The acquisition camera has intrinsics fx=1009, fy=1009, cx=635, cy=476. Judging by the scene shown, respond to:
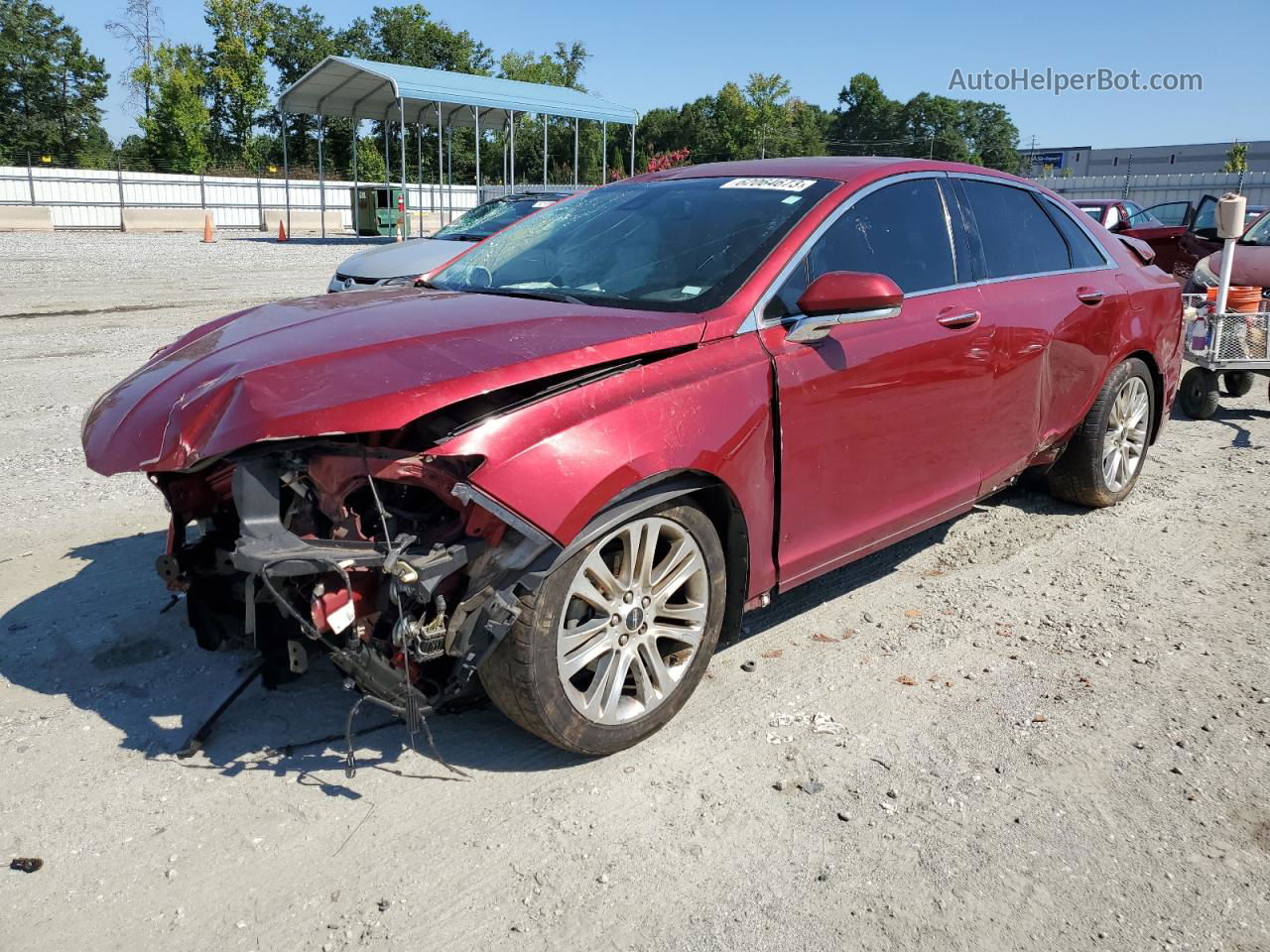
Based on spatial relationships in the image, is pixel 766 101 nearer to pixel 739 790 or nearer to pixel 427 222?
pixel 427 222

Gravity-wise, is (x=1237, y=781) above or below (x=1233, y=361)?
below

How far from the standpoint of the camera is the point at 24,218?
3306 cm

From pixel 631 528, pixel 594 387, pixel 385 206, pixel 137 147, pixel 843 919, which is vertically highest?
pixel 137 147

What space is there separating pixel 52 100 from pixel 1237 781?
70.1 metres

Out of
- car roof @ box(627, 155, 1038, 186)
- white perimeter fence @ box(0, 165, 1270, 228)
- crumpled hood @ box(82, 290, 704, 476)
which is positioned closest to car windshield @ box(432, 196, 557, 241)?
car roof @ box(627, 155, 1038, 186)

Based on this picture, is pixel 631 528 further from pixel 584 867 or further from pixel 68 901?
pixel 68 901

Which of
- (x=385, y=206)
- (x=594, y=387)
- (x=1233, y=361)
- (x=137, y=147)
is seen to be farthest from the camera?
(x=137, y=147)

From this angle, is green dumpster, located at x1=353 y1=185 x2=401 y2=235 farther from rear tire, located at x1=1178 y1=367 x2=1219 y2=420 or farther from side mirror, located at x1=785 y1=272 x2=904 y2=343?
side mirror, located at x1=785 y1=272 x2=904 y2=343

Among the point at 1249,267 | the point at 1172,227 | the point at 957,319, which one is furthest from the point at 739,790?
the point at 1172,227

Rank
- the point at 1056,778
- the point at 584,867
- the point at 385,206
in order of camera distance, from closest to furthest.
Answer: the point at 584,867 → the point at 1056,778 → the point at 385,206

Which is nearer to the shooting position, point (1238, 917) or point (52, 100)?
point (1238, 917)

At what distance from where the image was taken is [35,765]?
3113mm

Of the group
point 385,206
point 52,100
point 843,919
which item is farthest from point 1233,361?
point 52,100

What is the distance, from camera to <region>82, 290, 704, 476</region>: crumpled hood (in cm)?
264
